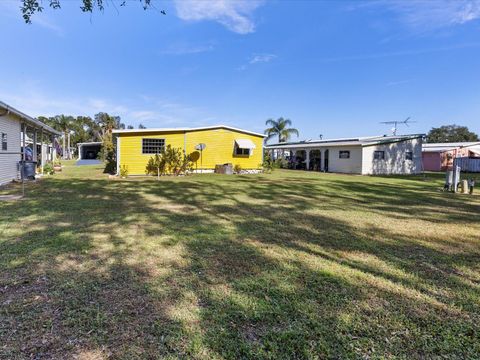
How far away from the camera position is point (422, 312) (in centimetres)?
275

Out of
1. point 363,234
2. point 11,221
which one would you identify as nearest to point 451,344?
point 363,234

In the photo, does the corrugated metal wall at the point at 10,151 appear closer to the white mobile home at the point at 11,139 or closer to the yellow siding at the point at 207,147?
the white mobile home at the point at 11,139

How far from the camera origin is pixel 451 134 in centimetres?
6162

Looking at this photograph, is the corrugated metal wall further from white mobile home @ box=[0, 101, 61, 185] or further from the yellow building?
the yellow building

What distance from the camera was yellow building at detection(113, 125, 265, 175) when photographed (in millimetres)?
17797

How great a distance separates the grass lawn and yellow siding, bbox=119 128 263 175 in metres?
11.7

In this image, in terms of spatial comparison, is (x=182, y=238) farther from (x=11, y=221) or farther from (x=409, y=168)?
(x=409, y=168)

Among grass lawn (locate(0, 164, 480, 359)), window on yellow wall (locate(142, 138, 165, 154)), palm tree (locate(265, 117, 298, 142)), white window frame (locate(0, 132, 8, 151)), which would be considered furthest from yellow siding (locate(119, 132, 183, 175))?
palm tree (locate(265, 117, 298, 142))

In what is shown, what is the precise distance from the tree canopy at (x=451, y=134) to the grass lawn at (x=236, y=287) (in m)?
65.6

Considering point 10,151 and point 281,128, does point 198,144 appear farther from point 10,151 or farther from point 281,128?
point 281,128

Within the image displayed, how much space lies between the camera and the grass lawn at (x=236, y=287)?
2275 millimetres

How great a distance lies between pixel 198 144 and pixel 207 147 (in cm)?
67

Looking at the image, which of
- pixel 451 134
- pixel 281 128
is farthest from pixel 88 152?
pixel 451 134

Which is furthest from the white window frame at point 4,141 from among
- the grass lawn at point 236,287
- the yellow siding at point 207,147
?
the grass lawn at point 236,287
